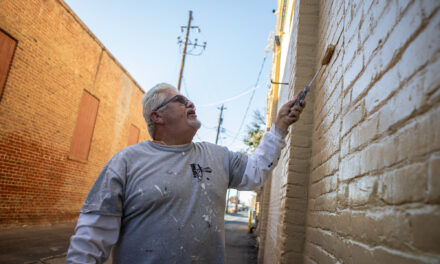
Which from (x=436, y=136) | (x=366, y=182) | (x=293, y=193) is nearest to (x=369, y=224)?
(x=366, y=182)

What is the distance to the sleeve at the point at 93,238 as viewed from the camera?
1.50 m

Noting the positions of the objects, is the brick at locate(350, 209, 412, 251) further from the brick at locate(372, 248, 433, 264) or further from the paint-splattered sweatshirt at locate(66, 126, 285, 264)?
the paint-splattered sweatshirt at locate(66, 126, 285, 264)

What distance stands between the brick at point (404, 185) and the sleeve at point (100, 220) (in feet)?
4.36

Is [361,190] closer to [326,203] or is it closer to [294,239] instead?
[326,203]

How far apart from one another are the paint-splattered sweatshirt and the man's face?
0.24 meters

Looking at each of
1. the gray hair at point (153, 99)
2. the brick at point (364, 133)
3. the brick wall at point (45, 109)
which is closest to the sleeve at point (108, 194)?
the gray hair at point (153, 99)

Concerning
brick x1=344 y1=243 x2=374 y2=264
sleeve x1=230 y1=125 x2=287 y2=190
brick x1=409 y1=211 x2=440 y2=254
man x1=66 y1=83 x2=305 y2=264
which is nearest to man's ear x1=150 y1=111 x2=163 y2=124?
man x1=66 y1=83 x2=305 y2=264

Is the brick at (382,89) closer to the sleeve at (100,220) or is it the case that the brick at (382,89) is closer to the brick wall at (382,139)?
the brick wall at (382,139)

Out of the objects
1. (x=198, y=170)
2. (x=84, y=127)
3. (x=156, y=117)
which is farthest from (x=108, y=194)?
(x=84, y=127)

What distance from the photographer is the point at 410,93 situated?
0.88m

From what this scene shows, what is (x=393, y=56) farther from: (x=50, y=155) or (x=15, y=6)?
(x=50, y=155)

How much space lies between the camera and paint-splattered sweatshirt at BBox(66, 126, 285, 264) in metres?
1.58

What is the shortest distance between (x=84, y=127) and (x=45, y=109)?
7.70ft

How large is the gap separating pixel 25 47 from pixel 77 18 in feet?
8.75
